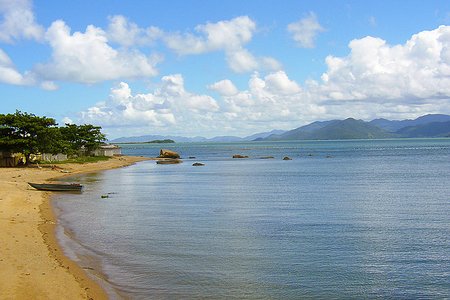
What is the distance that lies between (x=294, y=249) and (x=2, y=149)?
62.1m

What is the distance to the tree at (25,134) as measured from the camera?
69.9 metres

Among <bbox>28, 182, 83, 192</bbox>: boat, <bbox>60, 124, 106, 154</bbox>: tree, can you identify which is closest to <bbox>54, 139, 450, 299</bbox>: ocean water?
<bbox>28, 182, 83, 192</bbox>: boat

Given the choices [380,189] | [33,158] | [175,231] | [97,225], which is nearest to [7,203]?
[97,225]

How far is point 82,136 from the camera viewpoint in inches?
4136

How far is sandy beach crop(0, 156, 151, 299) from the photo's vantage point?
15.2 metres

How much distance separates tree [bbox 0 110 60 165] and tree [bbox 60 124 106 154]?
2829cm

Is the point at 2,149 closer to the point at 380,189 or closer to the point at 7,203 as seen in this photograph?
the point at 7,203

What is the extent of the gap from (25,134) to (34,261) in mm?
57476

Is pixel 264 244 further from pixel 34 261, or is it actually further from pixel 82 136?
pixel 82 136

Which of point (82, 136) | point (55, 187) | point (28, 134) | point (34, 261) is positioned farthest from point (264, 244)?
point (82, 136)

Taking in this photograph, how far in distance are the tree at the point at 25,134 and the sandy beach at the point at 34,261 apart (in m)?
36.8

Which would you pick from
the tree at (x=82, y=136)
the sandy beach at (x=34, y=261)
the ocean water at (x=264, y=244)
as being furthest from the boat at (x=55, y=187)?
the tree at (x=82, y=136)

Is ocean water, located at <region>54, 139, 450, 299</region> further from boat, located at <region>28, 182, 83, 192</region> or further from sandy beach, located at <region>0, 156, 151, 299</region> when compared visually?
boat, located at <region>28, 182, 83, 192</region>

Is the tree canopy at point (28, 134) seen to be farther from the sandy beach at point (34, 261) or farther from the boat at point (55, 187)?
the sandy beach at point (34, 261)
